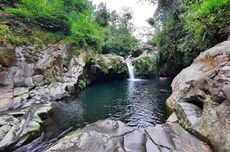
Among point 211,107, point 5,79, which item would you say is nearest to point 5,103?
point 5,79

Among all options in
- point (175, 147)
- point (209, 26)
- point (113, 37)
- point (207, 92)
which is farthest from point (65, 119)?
point (113, 37)

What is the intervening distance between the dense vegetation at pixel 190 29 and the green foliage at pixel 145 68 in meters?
1.13

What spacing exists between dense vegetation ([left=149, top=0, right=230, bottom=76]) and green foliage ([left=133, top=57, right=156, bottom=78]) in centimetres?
113

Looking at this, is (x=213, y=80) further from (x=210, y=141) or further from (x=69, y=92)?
(x=69, y=92)

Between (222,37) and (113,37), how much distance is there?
66.7 feet

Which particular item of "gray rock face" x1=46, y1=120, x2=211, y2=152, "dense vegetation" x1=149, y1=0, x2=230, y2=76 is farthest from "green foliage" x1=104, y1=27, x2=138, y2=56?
"gray rock face" x1=46, y1=120, x2=211, y2=152

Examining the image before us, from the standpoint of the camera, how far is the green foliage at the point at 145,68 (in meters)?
22.0

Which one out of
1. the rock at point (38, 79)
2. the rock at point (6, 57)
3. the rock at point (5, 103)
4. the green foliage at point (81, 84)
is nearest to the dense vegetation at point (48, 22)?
the rock at point (6, 57)

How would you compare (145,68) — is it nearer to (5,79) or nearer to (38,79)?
(38,79)

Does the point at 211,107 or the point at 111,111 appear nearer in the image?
the point at 211,107

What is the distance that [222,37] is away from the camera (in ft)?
28.5

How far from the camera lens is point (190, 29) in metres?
10.2

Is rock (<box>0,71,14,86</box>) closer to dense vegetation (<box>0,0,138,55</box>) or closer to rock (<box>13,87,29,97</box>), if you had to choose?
rock (<box>13,87,29,97</box>)

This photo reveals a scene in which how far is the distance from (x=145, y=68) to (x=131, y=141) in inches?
747
